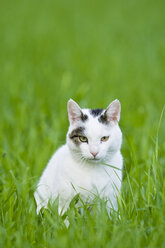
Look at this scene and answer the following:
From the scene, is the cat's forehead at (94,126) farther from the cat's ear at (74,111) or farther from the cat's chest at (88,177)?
the cat's chest at (88,177)

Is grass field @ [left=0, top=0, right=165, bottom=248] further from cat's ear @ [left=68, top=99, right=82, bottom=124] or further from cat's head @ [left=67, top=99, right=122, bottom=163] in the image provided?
cat's ear @ [left=68, top=99, right=82, bottom=124]

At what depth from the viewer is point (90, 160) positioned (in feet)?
9.78

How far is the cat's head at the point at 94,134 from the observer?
294cm

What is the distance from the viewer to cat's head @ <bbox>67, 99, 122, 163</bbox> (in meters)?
2.94

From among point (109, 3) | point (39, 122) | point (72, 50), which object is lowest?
point (39, 122)

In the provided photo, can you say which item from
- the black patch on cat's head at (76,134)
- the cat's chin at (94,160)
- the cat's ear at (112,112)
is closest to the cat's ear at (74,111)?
the black patch on cat's head at (76,134)

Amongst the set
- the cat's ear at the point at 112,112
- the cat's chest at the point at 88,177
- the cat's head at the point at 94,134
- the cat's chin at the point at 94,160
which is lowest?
the cat's chest at the point at 88,177

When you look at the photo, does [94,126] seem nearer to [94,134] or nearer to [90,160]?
[94,134]

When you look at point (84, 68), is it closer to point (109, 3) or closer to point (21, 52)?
point (21, 52)

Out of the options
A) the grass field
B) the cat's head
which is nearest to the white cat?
the cat's head

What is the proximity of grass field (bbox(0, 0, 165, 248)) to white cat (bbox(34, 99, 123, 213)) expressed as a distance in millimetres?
144

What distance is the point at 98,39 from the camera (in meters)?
10.6

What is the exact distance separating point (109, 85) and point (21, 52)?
314 cm

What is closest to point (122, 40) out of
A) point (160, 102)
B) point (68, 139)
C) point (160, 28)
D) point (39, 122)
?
point (160, 28)
